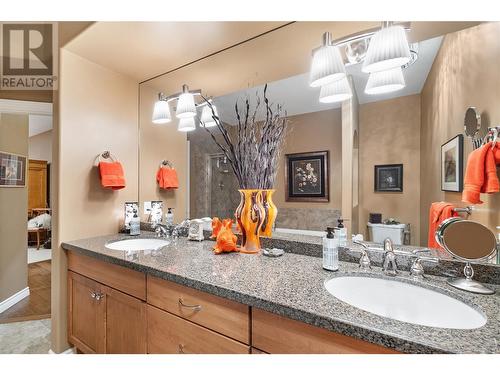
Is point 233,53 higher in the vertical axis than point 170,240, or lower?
higher

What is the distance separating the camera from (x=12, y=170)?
8.45 feet

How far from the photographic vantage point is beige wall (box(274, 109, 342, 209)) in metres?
1.35

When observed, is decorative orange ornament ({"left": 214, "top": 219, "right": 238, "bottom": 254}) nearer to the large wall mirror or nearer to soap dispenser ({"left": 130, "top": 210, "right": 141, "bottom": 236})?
the large wall mirror

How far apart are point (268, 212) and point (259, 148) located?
371mm

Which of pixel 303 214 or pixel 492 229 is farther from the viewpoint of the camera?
pixel 303 214

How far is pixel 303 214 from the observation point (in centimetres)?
145

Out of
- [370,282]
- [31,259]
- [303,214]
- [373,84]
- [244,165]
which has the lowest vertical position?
[31,259]

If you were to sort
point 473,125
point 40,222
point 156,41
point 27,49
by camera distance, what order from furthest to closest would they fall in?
point 40,222
point 27,49
point 156,41
point 473,125

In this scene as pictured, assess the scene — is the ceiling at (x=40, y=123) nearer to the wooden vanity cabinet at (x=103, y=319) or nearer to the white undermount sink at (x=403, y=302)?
the wooden vanity cabinet at (x=103, y=319)

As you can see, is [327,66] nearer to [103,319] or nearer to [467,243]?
[467,243]

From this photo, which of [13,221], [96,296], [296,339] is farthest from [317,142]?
[13,221]
